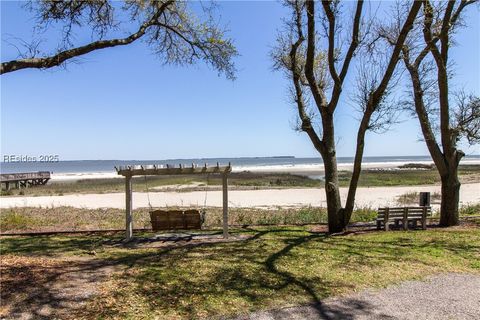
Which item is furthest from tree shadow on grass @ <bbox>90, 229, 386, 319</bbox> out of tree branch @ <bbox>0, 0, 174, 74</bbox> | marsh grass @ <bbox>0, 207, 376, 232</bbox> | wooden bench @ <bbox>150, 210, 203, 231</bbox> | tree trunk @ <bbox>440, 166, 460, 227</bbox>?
tree trunk @ <bbox>440, 166, 460, 227</bbox>

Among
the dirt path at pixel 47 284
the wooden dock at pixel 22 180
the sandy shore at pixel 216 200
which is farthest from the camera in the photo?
the wooden dock at pixel 22 180

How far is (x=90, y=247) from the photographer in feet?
32.1

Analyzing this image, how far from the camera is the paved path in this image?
532 cm

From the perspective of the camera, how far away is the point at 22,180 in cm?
4897

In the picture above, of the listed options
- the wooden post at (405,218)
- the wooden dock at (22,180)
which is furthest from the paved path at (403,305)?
the wooden dock at (22,180)

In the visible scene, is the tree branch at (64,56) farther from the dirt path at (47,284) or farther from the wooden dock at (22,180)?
the wooden dock at (22,180)

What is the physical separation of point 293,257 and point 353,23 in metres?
6.27

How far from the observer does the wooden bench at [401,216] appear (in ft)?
39.9

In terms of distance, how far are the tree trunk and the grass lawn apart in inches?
55.0

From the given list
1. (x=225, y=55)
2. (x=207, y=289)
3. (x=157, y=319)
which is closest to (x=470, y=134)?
(x=225, y=55)

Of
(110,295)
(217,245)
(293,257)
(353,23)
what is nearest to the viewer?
(110,295)

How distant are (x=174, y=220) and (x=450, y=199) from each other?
8.12 m

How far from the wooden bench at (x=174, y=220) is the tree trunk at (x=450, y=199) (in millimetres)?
7277

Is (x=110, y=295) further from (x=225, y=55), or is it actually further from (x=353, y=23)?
(x=353, y=23)
